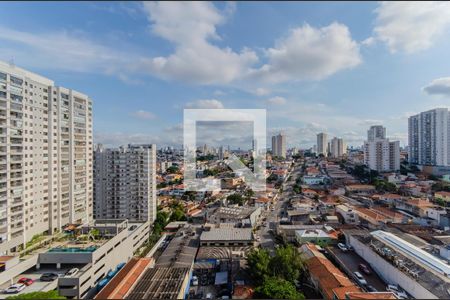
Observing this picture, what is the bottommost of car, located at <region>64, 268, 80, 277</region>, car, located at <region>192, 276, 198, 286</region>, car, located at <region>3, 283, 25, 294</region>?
car, located at <region>192, 276, 198, 286</region>

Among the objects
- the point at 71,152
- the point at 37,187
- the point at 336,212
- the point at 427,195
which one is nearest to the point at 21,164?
the point at 37,187

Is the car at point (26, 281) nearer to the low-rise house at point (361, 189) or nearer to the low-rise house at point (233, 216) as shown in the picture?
the low-rise house at point (233, 216)

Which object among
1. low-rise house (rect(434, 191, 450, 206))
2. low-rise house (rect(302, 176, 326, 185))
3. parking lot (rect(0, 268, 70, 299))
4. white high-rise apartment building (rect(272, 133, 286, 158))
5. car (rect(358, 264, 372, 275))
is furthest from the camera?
white high-rise apartment building (rect(272, 133, 286, 158))

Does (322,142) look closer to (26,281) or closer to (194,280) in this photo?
(194,280)

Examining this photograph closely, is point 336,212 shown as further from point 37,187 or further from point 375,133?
point 375,133

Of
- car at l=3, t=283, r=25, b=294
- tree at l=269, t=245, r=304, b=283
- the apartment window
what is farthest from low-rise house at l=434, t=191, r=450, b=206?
the apartment window

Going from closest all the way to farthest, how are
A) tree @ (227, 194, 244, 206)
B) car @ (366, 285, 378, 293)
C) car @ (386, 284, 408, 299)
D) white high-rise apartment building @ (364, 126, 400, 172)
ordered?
car @ (386, 284, 408, 299), car @ (366, 285, 378, 293), tree @ (227, 194, 244, 206), white high-rise apartment building @ (364, 126, 400, 172)

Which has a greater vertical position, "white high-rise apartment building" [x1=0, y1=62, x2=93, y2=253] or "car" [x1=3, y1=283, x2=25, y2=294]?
"white high-rise apartment building" [x1=0, y1=62, x2=93, y2=253]

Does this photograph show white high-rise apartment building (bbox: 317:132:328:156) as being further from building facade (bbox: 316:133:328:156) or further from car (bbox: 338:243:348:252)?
car (bbox: 338:243:348:252)
